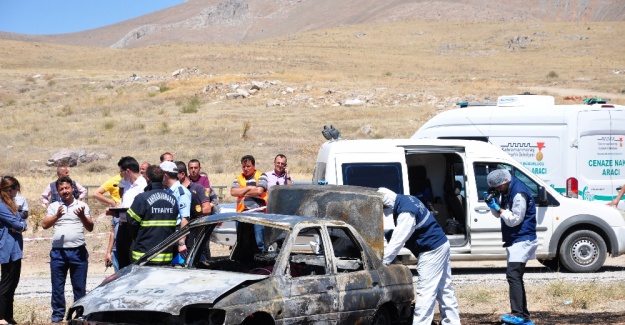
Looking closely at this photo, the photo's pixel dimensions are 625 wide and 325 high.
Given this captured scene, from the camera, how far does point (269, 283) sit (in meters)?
7.34

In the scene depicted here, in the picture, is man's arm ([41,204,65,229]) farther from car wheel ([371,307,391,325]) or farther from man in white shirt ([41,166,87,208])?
car wheel ([371,307,391,325])

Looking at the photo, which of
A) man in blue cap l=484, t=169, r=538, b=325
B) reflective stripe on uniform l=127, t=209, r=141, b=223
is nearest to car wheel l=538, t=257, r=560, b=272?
man in blue cap l=484, t=169, r=538, b=325

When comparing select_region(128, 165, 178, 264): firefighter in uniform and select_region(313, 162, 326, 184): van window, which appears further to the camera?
select_region(313, 162, 326, 184): van window

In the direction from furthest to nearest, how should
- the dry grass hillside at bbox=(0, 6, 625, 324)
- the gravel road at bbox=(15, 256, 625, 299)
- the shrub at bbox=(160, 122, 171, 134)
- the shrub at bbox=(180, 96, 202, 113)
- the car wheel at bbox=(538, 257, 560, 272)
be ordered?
1. the shrub at bbox=(180, 96, 202, 113)
2. the shrub at bbox=(160, 122, 171, 134)
3. the dry grass hillside at bbox=(0, 6, 625, 324)
4. the car wheel at bbox=(538, 257, 560, 272)
5. the gravel road at bbox=(15, 256, 625, 299)

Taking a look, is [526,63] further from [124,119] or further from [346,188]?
[346,188]

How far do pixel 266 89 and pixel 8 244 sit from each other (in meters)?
42.6

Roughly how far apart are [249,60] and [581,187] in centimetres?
6413

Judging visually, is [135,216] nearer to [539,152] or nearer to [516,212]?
[516,212]

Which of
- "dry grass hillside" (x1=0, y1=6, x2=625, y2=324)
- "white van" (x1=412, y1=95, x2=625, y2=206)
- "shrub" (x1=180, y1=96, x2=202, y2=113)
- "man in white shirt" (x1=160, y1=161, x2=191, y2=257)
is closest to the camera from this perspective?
"man in white shirt" (x1=160, y1=161, x2=191, y2=257)

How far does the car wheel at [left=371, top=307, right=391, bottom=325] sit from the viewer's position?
8289 millimetres

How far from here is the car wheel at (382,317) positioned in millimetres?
8289

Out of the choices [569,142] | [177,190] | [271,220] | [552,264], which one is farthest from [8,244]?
[569,142]

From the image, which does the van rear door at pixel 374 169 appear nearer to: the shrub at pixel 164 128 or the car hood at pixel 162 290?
the car hood at pixel 162 290

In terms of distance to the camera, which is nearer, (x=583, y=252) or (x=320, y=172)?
(x=320, y=172)
